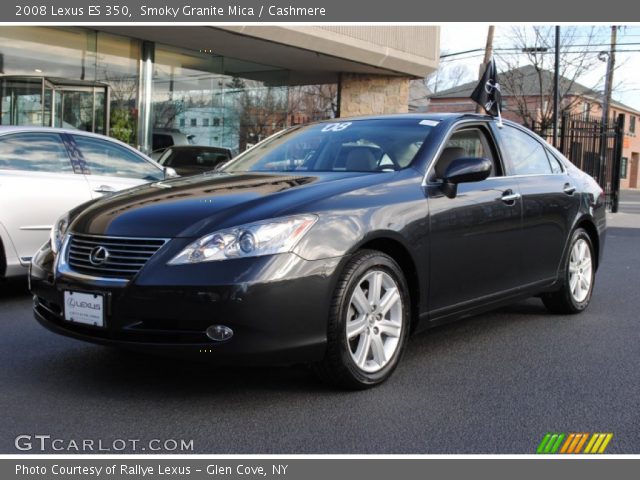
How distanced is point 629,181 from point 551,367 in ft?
216

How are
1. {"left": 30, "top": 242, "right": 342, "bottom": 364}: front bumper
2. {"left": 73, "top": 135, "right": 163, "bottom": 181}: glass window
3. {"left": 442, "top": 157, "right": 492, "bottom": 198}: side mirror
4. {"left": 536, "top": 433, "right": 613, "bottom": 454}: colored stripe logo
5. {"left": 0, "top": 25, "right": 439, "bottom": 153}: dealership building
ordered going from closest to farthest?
{"left": 536, "top": 433, "right": 613, "bottom": 454}: colored stripe logo → {"left": 30, "top": 242, "right": 342, "bottom": 364}: front bumper → {"left": 442, "top": 157, "right": 492, "bottom": 198}: side mirror → {"left": 73, "top": 135, "right": 163, "bottom": 181}: glass window → {"left": 0, "top": 25, "right": 439, "bottom": 153}: dealership building

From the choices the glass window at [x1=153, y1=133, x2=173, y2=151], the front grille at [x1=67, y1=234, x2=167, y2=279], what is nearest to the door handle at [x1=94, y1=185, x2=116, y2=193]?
the front grille at [x1=67, y1=234, x2=167, y2=279]

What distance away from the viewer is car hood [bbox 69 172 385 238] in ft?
13.0

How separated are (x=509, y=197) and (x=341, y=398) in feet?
6.88

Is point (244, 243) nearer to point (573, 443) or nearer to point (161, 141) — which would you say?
point (573, 443)

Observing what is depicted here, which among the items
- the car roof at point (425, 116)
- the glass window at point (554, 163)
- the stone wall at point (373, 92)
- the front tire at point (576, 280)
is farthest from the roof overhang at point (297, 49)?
the car roof at point (425, 116)

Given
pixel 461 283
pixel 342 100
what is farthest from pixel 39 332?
pixel 342 100

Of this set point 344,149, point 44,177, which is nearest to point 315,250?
point 344,149

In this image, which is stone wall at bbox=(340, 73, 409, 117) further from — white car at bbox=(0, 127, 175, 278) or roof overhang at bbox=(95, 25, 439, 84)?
white car at bbox=(0, 127, 175, 278)

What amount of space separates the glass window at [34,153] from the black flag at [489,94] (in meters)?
3.66

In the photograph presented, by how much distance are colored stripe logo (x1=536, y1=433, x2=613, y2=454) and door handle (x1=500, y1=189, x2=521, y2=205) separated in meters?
2.09

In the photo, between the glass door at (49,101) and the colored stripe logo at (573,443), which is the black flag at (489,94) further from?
the glass door at (49,101)

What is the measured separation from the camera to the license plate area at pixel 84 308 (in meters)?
3.94

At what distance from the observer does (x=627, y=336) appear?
234 inches
